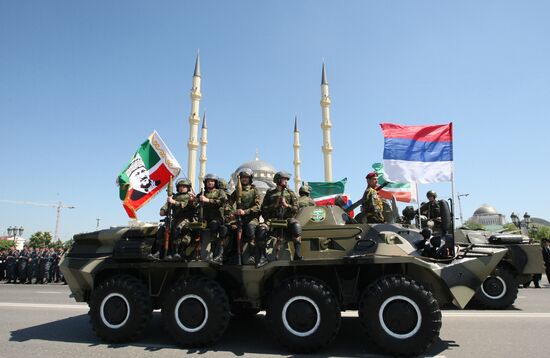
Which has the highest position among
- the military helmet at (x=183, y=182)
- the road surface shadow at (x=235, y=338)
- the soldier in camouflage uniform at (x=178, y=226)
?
the military helmet at (x=183, y=182)

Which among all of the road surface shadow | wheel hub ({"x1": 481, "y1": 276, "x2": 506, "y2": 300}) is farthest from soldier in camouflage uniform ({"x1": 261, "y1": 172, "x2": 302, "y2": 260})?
wheel hub ({"x1": 481, "y1": 276, "x2": 506, "y2": 300})

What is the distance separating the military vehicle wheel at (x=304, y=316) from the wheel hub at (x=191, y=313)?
900 millimetres

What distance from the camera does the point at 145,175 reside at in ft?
26.1

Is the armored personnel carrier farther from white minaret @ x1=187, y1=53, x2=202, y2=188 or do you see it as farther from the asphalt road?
white minaret @ x1=187, y1=53, x2=202, y2=188

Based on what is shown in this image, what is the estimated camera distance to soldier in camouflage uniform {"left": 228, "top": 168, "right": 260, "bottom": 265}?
5.52 meters

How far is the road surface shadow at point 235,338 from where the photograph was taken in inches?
198

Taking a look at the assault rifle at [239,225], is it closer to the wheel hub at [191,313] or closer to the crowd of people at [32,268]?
the wheel hub at [191,313]

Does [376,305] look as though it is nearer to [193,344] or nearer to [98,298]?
[193,344]

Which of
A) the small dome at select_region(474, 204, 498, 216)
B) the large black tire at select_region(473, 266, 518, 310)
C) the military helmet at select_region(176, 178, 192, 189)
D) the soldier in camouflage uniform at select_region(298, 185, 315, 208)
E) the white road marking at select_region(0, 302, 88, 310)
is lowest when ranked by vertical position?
the white road marking at select_region(0, 302, 88, 310)

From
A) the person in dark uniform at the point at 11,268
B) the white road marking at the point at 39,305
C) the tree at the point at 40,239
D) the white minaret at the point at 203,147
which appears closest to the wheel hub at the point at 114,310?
the white road marking at the point at 39,305

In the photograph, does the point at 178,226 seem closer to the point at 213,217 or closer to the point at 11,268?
the point at 213,217

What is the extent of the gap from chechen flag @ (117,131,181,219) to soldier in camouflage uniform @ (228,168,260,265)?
6.93 feet

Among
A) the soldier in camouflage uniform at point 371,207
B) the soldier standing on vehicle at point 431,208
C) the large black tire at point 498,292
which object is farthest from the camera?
the soldier standing on vehicle at point 431,208

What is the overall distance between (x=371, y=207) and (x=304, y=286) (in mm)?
2794
